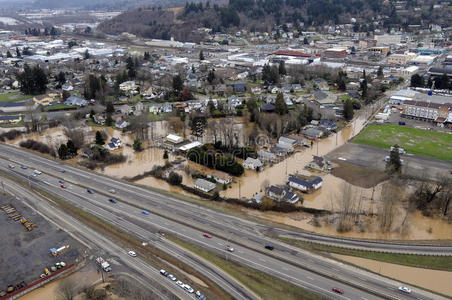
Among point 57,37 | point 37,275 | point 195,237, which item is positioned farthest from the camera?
point 57,37

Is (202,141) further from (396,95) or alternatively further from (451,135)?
(396,95)

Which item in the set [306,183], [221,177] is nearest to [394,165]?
[306,183]

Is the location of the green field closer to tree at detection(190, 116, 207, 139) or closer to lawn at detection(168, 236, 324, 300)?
tree at detection(190, 116, 207, 139)

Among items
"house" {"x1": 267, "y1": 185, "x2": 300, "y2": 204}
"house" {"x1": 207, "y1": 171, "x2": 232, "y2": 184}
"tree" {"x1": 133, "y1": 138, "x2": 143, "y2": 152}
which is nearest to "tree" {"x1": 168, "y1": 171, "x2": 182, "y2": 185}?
"house" {"x1": 207, "y1": 171, "x2": 232, "y2": 184}

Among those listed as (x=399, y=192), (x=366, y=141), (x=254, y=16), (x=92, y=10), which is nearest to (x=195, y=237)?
(x=399, y=192)

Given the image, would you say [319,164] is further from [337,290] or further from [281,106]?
[337,290]

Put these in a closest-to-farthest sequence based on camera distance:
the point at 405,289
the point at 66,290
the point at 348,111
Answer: the point at 66,290 → the point at 405,289 → the point at 348,111

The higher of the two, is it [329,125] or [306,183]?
[329,125]
